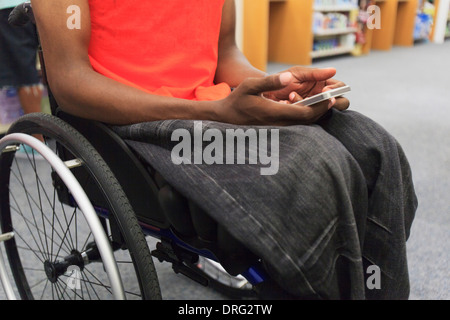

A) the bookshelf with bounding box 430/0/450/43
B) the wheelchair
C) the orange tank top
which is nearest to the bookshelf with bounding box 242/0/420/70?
the bookshelf with bounding box 430/0/450/43

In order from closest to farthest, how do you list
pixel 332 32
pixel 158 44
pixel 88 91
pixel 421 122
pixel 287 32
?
pixel 88 91 < pixel 158 44 < pixel 421 122 < pixel 287 32 < pixel 332 32

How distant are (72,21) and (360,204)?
0.53 metres

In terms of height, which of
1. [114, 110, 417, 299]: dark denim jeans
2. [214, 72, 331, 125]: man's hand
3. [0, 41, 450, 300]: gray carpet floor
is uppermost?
[214, 72, 331, 125]: man's hand

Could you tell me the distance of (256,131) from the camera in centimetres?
56

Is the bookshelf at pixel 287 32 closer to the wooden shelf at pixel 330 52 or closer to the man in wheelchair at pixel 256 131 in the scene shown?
the wooden shelf at pixel 330 52

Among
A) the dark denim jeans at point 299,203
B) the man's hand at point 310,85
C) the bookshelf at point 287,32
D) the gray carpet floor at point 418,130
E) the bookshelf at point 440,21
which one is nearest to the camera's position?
the dark denim jeans at point 299,203

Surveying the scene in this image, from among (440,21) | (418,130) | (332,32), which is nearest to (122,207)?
(418,130)

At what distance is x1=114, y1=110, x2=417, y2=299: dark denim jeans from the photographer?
0.51 metres

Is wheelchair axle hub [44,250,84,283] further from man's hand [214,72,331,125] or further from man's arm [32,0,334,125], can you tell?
man's hand [214,72,331,125]

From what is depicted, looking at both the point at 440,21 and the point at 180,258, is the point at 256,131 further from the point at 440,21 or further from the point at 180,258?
the point at 440,21

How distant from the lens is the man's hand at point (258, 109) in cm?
56

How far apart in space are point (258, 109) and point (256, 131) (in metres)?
0.03

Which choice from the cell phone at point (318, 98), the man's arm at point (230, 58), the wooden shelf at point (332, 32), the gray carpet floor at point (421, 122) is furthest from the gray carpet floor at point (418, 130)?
the cell phone at point (318, 98)

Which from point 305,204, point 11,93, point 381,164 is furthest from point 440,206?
point 11,93
